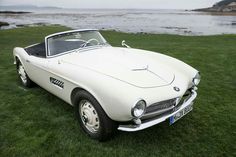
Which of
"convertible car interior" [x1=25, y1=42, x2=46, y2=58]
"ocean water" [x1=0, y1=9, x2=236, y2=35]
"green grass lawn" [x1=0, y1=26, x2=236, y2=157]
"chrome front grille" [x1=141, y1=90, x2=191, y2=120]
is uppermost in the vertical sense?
"convertible car interior" [x1=25, y1=42, x2=46, y2=58]

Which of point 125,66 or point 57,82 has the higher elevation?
point 125,66

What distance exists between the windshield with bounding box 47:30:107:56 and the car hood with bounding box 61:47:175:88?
32 centimetres

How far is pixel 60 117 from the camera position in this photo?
430 centimetres

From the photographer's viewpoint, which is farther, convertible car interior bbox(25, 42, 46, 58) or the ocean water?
the ocean water

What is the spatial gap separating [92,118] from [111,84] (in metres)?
0.67

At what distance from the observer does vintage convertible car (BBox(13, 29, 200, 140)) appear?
9.76ft

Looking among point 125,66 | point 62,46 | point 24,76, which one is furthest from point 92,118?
point 24,76

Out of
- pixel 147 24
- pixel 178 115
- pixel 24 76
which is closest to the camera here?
pixel 178 115

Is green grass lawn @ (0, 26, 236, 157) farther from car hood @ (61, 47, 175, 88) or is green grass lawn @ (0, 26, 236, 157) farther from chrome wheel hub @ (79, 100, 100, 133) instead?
car hood @ (61, 47, 175, 88)

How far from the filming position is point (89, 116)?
11.3ft

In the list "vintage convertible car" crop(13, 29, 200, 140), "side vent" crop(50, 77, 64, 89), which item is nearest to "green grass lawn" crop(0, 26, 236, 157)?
"vintage convertible car" crop(13, 29, 200, 140)

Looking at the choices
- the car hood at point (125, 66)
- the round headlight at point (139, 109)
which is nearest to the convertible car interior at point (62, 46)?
the car hood at point (125, 66)

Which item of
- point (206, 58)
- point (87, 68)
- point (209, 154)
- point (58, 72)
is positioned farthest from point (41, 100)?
point (206, 58)

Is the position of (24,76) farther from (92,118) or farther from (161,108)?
(161,108)
